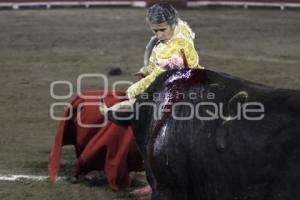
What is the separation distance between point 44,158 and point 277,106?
8.62 ft

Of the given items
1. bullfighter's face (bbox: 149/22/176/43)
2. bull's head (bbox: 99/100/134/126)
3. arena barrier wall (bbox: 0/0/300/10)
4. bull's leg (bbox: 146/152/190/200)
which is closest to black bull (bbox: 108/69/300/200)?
bull's leg (bbox: 146/152/190/200)

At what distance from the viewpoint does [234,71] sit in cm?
853

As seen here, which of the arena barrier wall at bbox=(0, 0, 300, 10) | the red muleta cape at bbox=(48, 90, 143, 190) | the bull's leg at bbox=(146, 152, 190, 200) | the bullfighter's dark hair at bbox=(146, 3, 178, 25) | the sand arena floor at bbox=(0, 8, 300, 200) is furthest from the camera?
the arena barrier wall at bbox=(0, 0, 300, 10)

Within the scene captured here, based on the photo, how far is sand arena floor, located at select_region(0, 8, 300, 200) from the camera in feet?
16.2

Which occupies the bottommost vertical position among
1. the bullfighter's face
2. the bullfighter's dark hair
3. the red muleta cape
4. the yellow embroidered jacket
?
the red muleta cape

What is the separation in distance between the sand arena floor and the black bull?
A: 121 cm

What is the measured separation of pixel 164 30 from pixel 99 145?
44.4 inches

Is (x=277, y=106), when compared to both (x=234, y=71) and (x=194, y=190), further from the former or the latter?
(x=234, y=71)

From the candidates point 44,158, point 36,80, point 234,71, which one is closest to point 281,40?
point 234,71

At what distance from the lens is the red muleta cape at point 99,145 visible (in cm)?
438

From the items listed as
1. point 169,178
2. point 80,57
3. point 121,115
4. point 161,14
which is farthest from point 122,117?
point 80,57

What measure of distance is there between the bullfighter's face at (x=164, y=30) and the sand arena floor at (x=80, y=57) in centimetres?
109

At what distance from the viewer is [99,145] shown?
14.5 ft

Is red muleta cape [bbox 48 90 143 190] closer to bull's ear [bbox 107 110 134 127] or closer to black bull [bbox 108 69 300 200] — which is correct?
bull's ear [bbox 107 110 134 127]
